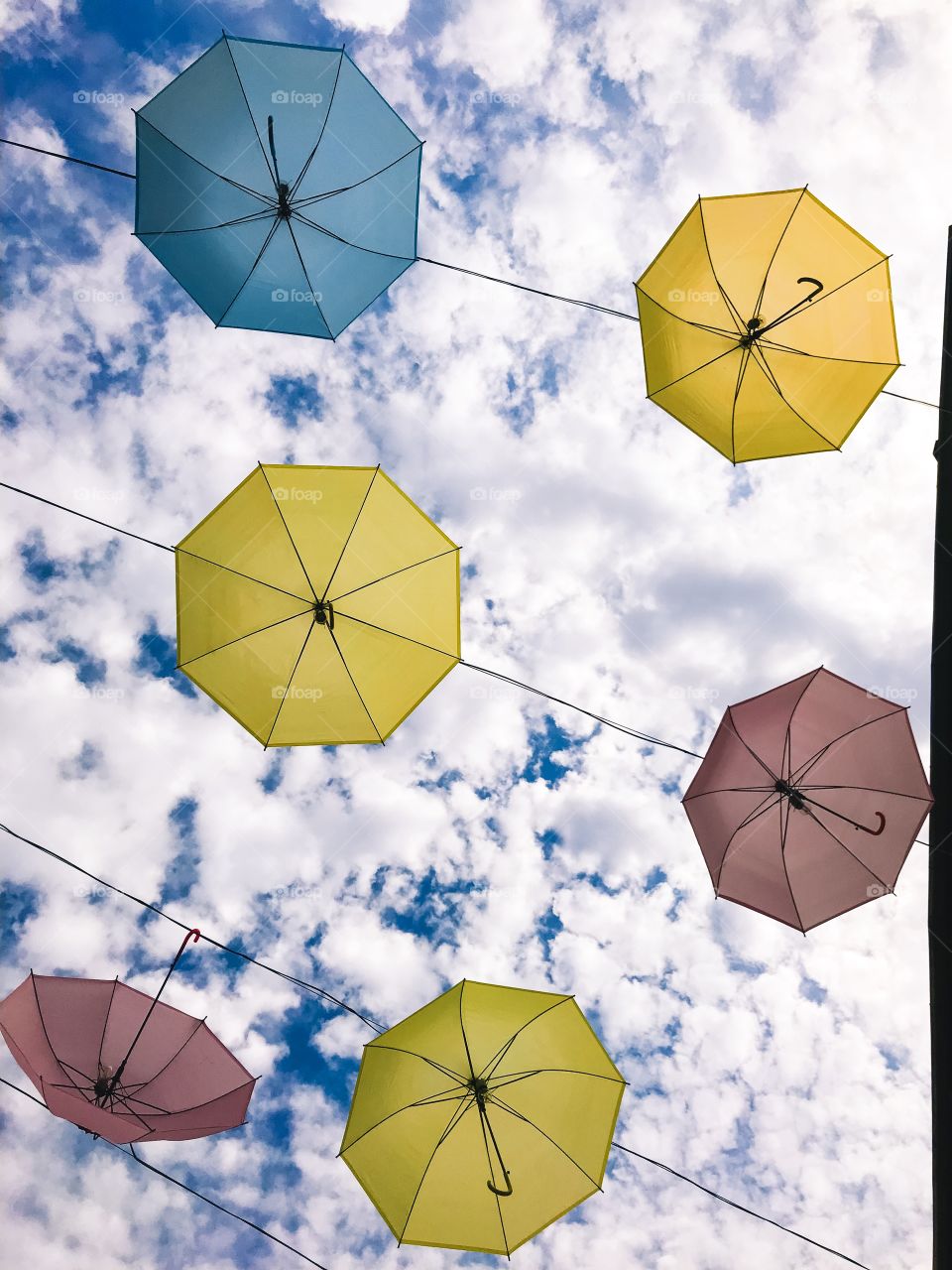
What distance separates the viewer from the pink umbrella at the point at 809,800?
294 inches

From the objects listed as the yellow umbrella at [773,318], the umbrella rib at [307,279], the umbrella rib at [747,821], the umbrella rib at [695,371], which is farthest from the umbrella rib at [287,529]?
the umbrella rib at [747,821]

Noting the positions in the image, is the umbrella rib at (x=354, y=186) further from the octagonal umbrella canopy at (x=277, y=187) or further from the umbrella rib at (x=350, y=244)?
the umbrella rib at (x=350, y=244)

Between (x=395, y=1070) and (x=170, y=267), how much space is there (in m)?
9.14

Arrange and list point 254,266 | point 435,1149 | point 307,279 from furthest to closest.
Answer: point 307,279 → point 254,266 → point 435,1149

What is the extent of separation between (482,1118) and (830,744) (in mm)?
5376

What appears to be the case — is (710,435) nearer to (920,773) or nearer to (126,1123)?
(920,773)

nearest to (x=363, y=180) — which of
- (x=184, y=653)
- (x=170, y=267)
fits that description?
(x=170, y=267)

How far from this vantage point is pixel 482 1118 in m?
7.80

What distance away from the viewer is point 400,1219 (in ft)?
24.4

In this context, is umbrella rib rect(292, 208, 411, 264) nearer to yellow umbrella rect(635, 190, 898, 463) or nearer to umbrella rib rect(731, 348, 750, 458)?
yellow umbrella rect(635, 190, 898, 463)

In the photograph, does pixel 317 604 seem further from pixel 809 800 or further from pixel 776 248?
pixel 776 248

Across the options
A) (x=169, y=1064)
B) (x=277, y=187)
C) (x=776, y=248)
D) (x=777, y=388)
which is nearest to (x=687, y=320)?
(x=776, y=248)

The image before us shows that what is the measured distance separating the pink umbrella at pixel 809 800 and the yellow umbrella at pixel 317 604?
11.1ft

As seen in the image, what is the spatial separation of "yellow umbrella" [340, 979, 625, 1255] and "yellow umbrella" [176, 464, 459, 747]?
334 cm
